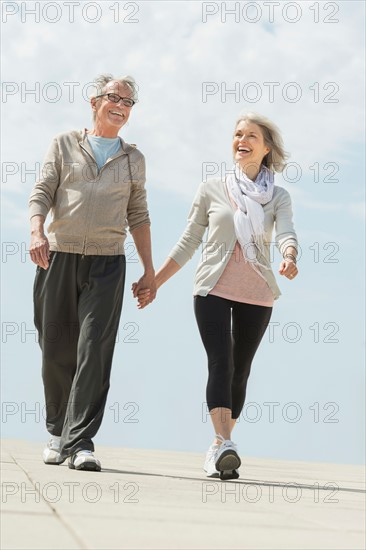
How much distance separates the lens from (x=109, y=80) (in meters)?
6.18

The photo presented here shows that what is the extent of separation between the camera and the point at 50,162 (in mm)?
6129

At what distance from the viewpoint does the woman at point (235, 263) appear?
584 centimetres

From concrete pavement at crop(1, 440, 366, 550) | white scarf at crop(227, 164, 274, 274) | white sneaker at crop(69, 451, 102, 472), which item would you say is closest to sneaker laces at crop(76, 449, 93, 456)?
white sneaker at crop(69, 451, 102, 472)

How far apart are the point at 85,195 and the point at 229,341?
1.24m

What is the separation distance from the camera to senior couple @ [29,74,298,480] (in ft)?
19.2

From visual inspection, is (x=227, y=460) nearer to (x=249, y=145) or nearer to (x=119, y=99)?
(x=249, y=145)

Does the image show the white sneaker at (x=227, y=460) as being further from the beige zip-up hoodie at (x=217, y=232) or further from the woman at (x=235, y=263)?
the beige zip-up hoodie at (x=217, y=232)

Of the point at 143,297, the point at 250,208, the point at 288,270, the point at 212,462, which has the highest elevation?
the point at 250,208

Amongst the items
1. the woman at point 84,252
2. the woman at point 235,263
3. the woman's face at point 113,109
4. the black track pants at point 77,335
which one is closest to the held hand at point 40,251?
the woman at point 84,252

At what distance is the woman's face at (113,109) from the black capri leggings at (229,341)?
1194 mm

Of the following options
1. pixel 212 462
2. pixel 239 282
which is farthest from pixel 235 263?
pixel 212 462

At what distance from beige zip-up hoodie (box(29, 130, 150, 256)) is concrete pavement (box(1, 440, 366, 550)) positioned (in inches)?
53.5

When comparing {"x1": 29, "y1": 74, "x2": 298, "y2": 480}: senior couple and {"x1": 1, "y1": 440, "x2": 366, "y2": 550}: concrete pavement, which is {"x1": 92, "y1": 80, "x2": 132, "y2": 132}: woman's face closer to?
{"x1": 29, "y1": 74, "x2": 298, "y2": 480}: senior couple

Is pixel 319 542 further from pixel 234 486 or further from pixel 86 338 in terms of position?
pixel 86 338
